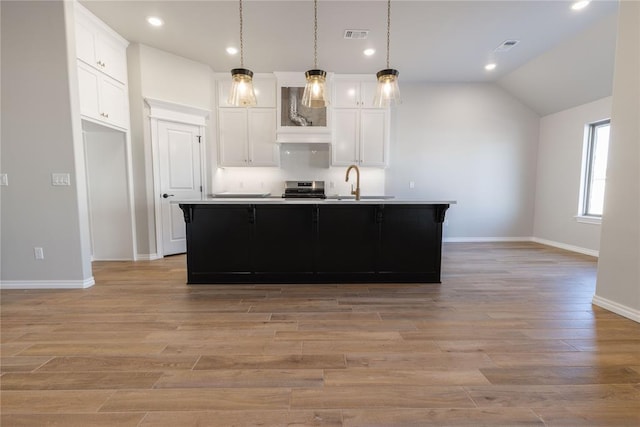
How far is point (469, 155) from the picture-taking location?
5469 mm

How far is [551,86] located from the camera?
4691 mm

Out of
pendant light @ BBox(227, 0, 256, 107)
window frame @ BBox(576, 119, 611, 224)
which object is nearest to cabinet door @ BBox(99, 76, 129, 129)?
pendant light @ BBox(227, 0, 256, 107)

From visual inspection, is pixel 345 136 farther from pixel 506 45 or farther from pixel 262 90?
pixel 506 45

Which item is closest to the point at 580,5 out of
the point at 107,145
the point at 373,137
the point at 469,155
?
the point at 469,155

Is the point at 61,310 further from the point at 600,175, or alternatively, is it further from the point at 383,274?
the point at 600,175

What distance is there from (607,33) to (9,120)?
21.7 feet

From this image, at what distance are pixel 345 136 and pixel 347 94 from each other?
71 centimetres

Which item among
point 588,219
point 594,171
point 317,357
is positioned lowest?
point 317,357

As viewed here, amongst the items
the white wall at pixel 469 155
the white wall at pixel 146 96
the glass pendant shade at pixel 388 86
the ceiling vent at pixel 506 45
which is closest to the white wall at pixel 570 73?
the white wall at pixel 469 155

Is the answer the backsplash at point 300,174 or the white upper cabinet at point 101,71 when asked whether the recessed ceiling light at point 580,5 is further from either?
the white upper cabinet at point 101,71

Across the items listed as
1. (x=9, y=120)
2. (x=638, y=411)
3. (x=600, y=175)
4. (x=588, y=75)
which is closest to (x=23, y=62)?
(x=9, y=120)

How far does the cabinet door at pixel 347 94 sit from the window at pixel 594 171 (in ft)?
12.4

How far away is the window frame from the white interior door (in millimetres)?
6259

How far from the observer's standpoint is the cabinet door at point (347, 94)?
16.5 feet
